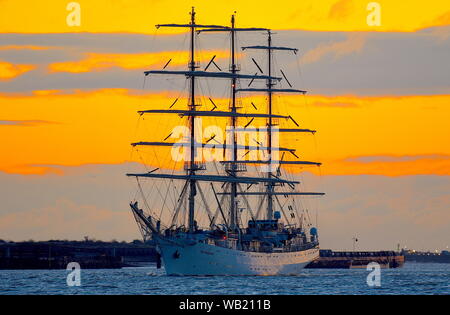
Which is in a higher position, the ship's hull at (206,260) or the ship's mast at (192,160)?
the ship's mast at (192,160)

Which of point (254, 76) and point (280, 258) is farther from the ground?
point (254, 76)

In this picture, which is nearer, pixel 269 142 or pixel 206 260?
pixel 206 260

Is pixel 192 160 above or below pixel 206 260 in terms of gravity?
above

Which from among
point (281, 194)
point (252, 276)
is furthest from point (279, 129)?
point (252, 276)

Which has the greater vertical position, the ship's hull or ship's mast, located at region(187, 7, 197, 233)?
ship's mast, located at region(187, 7, 197, 233)

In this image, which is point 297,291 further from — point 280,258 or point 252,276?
point 280,258

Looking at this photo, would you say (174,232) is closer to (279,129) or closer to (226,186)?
(226,186)

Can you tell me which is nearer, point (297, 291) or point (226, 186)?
point (297, 291)

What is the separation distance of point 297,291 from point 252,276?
140 feet
